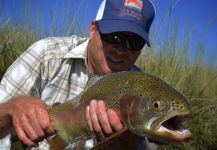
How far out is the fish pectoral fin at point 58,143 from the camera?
3.05m

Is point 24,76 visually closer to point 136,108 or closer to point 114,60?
point 114,60

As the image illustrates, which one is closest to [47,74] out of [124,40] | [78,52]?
[78,52]

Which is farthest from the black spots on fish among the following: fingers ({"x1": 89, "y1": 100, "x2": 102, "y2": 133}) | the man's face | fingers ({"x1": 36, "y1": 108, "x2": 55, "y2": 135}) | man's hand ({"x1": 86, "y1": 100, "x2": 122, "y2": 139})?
the man's face

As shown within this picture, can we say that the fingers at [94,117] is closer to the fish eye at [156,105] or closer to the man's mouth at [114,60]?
the fish eye at [156,105]

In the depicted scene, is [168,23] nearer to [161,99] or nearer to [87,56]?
[87,56]

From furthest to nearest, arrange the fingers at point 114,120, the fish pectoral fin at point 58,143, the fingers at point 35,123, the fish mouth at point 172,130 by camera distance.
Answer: the fish pectoral fin at point 58,143 < the fingers at point 35,123 < the fingers at point 114,120 < the fish mouth at point 172,130

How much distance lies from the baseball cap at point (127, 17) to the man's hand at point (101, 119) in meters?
1.11

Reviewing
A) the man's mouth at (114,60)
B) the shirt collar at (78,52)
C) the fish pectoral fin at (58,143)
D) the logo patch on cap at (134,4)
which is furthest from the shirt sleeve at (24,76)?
the fish pectoral fin at (58,143)

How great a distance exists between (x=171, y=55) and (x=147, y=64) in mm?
513

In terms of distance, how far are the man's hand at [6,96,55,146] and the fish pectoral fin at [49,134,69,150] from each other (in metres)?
0.13

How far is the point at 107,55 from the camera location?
383cm

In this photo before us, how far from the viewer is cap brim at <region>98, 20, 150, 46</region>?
147 inches

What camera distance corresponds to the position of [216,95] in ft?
21.0

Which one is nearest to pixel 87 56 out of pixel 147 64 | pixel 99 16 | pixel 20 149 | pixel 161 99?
pixel 99 16
